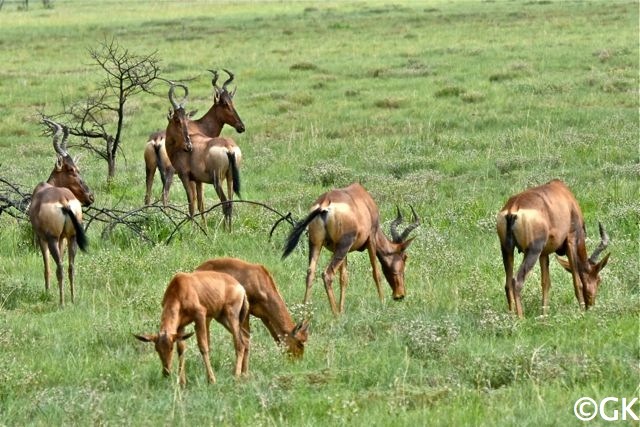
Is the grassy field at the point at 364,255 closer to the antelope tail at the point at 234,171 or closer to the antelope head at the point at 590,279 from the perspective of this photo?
the antelope head at the point at 590,279

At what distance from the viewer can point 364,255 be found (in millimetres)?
11477

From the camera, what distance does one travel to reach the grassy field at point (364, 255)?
673 cm

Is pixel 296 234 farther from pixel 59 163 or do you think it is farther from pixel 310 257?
pixel 59 163

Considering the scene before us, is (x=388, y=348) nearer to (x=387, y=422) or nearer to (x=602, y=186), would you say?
(x=387, y=422)

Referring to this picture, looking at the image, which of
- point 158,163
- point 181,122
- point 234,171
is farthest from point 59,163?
point 158,163

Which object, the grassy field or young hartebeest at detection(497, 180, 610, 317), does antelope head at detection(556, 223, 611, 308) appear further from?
the grassy field

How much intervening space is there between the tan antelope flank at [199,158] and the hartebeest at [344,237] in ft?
13.7

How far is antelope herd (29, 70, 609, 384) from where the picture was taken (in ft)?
23.5

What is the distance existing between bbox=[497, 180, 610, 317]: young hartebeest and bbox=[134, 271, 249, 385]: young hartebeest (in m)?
2.29

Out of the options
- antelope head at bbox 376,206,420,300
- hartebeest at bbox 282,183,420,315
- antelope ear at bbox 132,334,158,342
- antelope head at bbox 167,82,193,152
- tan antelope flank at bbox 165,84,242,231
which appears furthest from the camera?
antelope head at bbox 167,82,193,152

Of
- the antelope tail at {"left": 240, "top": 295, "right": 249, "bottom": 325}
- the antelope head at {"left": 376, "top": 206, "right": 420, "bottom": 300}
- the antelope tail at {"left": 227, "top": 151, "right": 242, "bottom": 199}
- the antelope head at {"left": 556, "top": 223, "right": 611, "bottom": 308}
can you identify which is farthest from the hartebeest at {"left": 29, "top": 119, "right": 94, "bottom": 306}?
the antelope head at {"left": 556, "top": 223, "right": 611, "bottom": 308}

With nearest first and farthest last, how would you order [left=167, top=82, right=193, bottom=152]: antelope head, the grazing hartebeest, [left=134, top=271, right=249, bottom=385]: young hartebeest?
[left=134, top=271, right=249, bottom=385]: young hartebeest
the grazing hartebeest
[left=167, top=82, right=193, bottom=152]: antelope head

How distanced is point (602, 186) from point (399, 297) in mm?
5027

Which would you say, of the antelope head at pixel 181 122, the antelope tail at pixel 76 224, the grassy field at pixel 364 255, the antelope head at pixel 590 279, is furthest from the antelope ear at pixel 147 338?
the antelope head at pixel 181 122
